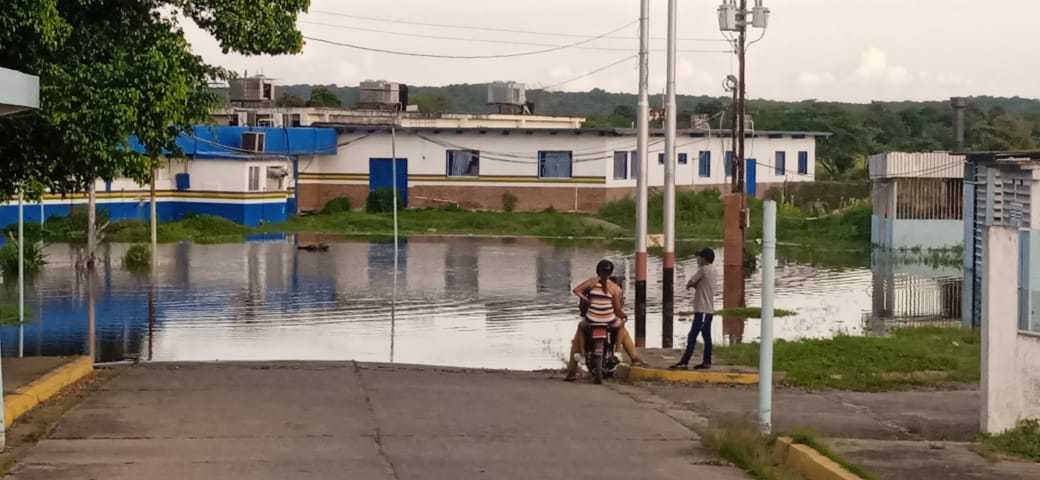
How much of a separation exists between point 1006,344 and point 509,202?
2277 inches

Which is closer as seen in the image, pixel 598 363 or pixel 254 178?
pixel 598 363

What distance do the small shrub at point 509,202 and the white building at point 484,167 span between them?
33 centimetres

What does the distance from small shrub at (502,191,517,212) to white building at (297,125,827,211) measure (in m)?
0.33

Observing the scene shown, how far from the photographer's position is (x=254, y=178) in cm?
6462

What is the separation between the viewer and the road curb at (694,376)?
18.8 m

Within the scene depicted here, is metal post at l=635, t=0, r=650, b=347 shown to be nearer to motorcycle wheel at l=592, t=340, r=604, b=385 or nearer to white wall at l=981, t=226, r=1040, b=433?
motorcycle wheel at l=592, t=340, r=604, b=385

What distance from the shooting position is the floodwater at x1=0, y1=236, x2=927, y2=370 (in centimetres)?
2478

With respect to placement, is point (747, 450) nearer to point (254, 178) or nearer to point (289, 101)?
point (254, 178)

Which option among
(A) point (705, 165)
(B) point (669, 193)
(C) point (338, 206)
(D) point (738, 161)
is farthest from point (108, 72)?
(A) point (705, 165)

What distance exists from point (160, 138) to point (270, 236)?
44224 millimetres

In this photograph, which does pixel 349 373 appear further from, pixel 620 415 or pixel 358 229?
pixel 358 229

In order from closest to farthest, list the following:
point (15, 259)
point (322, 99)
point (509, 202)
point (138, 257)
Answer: point (15, 259) → point (138, 257) → point (509, 202) → point (322, 99)

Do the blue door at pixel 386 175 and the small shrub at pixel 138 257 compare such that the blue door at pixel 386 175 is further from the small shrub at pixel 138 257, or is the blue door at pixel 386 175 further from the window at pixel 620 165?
the small shrub at pixel 138 257

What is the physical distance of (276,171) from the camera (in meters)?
→ 66.6
